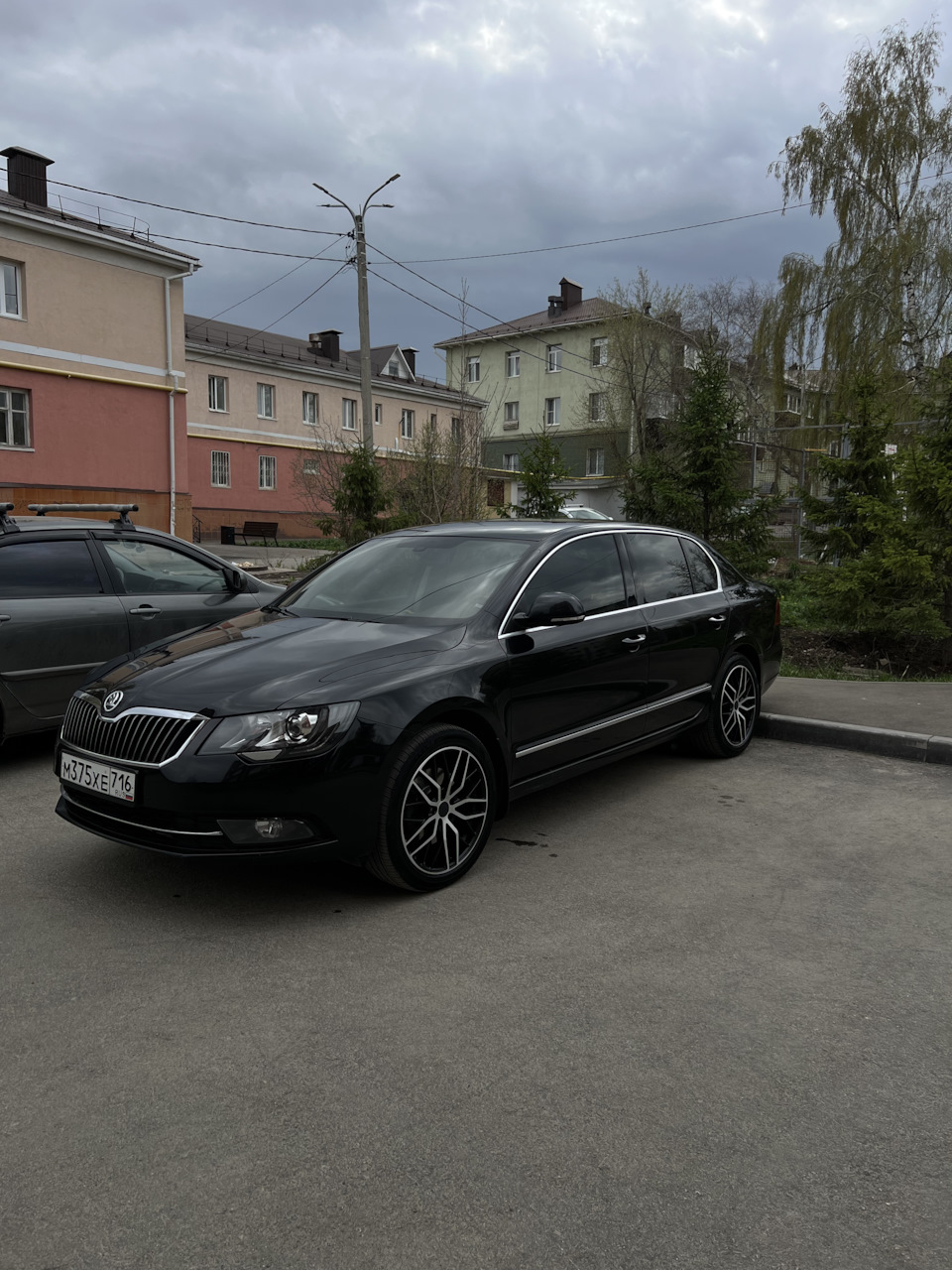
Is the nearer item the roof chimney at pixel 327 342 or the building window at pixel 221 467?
the building window at pixel 221 467

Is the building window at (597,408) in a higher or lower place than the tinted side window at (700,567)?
higher

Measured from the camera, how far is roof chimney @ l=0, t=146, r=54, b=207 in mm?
26797

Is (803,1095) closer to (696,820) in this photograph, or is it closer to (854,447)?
(696,820)

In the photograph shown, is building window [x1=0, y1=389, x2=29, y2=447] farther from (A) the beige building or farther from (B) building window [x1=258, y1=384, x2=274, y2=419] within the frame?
(B) building window [x1=258, y1=384, x2=274, y2=419]

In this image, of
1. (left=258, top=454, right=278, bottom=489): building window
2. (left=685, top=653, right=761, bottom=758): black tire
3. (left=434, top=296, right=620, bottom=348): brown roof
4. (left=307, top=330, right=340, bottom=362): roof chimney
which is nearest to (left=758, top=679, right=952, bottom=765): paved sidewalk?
(left=685, top=653, right=761, bottom=758): black tire

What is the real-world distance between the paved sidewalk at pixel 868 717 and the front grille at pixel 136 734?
15.2 feet

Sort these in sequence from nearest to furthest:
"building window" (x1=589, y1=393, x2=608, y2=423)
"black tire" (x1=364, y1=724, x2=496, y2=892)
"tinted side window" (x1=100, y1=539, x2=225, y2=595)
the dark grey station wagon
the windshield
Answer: "black tire" (x1=364, y1=724, x2=496, y2=892), the windshield, the dark grey station wagon, "tinted side window" (x1=100, y1=539, x2=225, y2=595), "building window" (x1=589, y1=393, x2=608, y2=423)

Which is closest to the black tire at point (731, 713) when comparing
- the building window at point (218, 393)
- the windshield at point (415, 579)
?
the windshield at point (415, 579)

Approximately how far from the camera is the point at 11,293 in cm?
2419

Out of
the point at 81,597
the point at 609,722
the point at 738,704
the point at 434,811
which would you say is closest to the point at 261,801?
the point at 434,811

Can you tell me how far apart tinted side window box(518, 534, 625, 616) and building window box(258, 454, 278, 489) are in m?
36.2

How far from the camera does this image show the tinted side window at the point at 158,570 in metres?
6.67

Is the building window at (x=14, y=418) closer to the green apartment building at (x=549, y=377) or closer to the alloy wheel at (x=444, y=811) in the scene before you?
the alloy wheel at (x=444, y=811)

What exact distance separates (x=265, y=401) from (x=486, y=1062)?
132 ft
